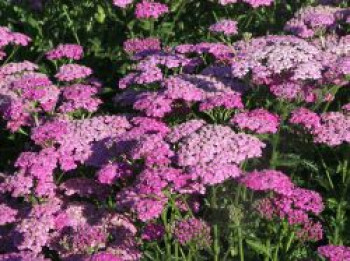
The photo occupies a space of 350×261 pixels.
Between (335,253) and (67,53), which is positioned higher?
(67,53)

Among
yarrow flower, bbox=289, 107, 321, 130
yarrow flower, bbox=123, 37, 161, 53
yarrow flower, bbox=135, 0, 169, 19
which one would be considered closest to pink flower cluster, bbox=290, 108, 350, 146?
yarrow flower, bbox=289, 107, 321, 130

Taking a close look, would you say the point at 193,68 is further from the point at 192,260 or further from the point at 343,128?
the point at 192,260

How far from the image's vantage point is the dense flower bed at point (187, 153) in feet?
16.4

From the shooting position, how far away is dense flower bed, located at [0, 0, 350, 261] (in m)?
4.99

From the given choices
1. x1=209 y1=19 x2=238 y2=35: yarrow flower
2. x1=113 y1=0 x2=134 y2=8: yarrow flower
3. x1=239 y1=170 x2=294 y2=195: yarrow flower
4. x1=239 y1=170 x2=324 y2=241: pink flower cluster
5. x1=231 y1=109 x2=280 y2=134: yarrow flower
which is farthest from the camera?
x1=113 y1=0 x2=134 y2=8: yarrow flower

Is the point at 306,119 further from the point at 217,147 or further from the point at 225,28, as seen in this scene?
the point at 225,28

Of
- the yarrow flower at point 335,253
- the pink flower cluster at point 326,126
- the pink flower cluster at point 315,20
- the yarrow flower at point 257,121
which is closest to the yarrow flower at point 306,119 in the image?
the pink flower cluster at point 326,126

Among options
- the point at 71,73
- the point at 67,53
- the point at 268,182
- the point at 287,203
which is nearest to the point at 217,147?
the point at 268,182

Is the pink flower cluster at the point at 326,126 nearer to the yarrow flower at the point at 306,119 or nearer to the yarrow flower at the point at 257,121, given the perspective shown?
the yarrow flower at the point at 306,119

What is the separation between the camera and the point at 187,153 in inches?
205

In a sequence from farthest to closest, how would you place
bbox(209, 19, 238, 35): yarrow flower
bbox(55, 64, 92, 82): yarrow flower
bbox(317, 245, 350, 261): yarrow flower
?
bbox(209, 19, 238, 35): yarrow flower → bbox(55, 64, 92, 82): yarrow flower → bbox(317, 245, 350, 261): yarrow flower

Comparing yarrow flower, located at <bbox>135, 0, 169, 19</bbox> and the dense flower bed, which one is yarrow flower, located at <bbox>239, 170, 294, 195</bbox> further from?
yarrow flower, located at <bbox>135, 0, 169, 19</bbox>

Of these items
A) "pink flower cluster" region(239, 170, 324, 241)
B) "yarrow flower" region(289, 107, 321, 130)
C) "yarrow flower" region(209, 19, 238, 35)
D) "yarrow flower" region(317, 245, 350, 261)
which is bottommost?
"yarrow flower" region(317, 245, 350, 261)

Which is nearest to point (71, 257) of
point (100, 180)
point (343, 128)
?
point (100, 180)
